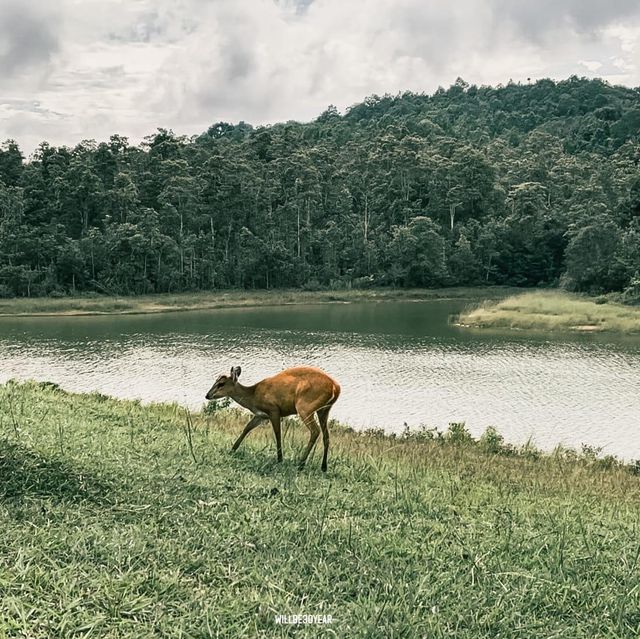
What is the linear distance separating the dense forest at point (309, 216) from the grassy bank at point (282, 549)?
4680cm

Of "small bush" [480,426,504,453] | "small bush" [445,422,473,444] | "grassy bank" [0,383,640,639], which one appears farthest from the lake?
"grassy bank" [0,383,640,639]

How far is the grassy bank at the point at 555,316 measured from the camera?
3694 centimetres

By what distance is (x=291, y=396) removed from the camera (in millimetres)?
6871

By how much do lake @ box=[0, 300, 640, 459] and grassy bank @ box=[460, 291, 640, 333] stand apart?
261 cm

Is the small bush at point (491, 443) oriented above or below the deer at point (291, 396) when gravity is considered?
below

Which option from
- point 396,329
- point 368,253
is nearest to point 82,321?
point 396,329

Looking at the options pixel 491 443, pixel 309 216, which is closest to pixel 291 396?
pixel 491 443

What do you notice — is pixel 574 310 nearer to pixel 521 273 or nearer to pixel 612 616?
pixel 521 273

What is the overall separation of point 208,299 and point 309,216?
1822cm

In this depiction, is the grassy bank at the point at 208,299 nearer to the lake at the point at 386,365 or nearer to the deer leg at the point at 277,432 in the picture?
the lake at the point at 386,365

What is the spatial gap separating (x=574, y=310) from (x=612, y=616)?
39.9 meters

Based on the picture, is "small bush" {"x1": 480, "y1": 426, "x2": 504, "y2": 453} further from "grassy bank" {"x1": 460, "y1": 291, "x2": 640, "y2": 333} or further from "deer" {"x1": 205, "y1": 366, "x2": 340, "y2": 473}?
"grassy bank" {"x1": 460, "y1": 291, "x2": 640, "y2": 333}

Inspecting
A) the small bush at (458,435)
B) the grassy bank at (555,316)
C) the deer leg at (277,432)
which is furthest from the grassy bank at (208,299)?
the deer leg at (277,432)

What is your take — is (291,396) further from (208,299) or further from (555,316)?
(208,299)
